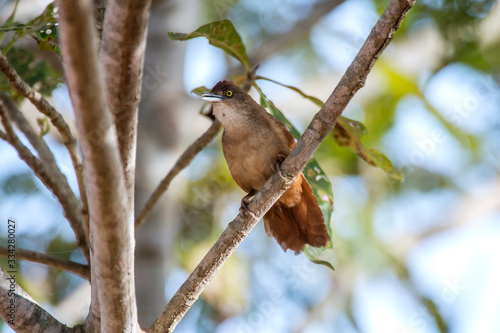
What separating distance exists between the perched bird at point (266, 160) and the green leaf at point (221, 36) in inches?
19.3

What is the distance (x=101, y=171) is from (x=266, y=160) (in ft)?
7.16

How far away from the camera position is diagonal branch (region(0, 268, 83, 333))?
7.21 feet

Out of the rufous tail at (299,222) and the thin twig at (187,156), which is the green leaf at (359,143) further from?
the thin twig at (187,156)

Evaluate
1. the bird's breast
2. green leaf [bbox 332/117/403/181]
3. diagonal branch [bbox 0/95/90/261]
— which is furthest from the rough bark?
the bird's breast

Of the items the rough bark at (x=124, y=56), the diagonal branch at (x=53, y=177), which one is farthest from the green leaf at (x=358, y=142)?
the rough bark at (x=124, y=56)

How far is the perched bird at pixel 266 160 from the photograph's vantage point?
371 cm

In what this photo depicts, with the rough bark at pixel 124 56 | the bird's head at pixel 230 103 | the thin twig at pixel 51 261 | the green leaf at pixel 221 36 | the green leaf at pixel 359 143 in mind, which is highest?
the rough bark at pixel 124 56

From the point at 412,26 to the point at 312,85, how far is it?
171cm

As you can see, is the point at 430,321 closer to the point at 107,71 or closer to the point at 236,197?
the point at 236,197

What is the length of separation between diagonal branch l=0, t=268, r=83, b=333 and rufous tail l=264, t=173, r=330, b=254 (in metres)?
1.73

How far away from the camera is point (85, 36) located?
1.44m

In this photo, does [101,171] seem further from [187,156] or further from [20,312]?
[187,156]

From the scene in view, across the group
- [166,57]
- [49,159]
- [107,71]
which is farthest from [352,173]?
[107,71]

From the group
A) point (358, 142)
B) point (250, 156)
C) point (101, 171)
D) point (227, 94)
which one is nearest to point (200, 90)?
point (227, 94)
